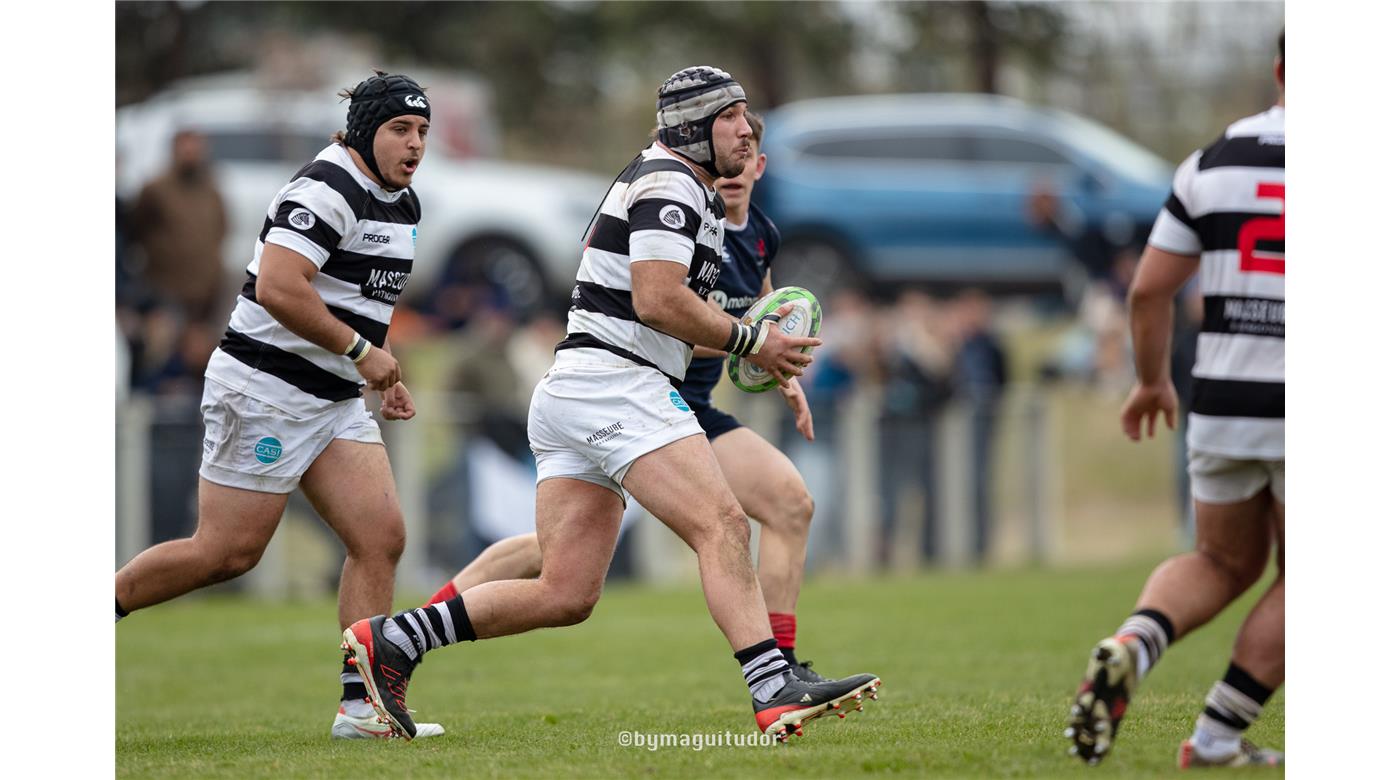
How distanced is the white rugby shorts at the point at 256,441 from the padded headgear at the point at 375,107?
967 mm

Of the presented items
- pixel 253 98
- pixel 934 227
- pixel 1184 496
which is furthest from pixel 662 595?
pixel 253 98

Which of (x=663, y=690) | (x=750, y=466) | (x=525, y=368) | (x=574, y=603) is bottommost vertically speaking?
(x=663, y=690)

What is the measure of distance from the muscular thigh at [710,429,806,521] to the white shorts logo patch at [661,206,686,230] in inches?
67.8

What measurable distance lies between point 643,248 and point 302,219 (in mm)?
1319

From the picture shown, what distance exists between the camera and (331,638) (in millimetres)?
11984

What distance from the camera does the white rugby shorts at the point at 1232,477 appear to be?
204 inches

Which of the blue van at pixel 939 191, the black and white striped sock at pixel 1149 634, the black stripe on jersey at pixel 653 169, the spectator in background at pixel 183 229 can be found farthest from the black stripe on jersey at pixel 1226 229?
the blue van at pixel 939 191

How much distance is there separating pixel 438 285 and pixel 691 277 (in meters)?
14.5

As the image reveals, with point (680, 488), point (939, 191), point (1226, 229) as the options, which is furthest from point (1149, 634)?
point (939, 191)

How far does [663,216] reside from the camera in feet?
18.8

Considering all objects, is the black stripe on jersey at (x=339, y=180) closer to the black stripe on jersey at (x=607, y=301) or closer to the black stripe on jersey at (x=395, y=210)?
the black stripe on jersey at (x=395, y=210)

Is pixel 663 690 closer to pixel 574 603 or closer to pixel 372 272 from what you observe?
pixel 574 603

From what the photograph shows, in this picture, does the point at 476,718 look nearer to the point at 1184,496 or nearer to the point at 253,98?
the point at 1184,496
